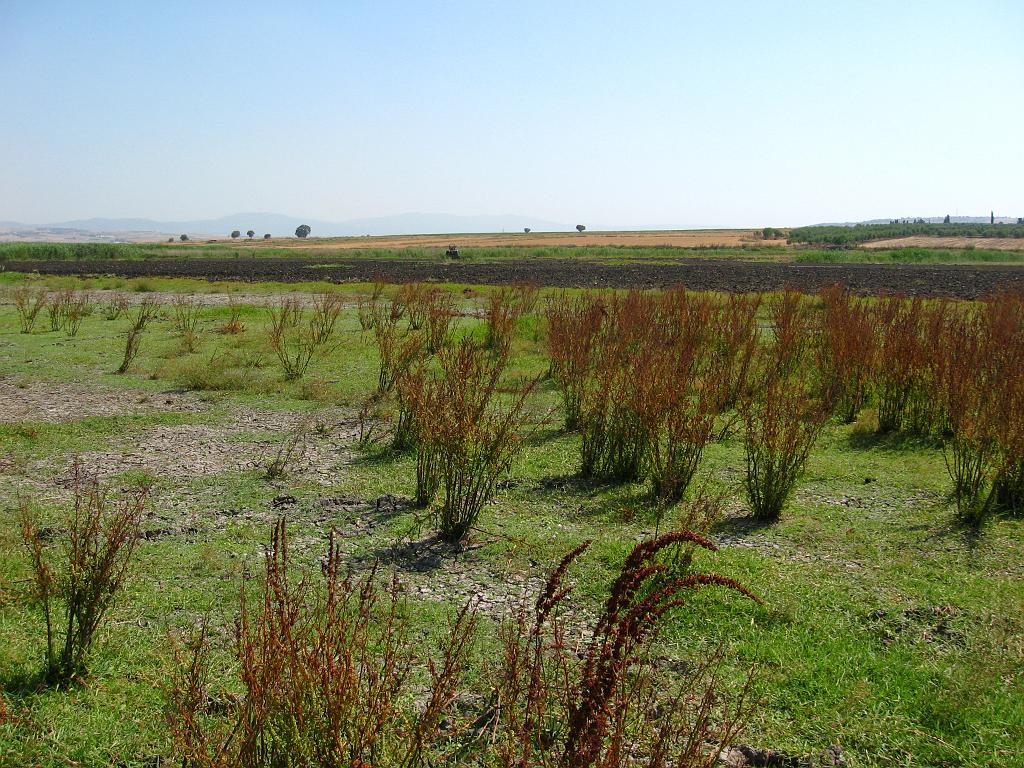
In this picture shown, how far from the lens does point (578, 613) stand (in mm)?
4613

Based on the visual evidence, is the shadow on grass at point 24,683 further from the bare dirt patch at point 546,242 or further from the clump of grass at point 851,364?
the bare dirt patch at point 546,242

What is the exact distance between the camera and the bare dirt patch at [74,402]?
9.26 m

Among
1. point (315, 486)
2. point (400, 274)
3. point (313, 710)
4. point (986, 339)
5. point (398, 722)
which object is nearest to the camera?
point (313, 710)

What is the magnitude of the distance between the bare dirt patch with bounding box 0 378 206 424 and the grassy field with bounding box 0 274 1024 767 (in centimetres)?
7

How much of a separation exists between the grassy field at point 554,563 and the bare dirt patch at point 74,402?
7 cm

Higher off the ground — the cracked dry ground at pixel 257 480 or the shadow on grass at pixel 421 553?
the cracked dry ground at pixel 257 480

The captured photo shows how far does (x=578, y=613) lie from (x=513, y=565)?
809 millimetres

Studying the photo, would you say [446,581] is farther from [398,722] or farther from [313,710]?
[313,710]

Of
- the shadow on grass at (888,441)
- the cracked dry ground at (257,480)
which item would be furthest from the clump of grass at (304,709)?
the shadow on grass at (888,441)

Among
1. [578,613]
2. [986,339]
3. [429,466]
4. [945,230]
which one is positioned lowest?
[578,613]

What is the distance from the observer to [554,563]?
17.3 ft

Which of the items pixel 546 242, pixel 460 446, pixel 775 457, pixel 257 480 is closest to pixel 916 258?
pixel 546 242

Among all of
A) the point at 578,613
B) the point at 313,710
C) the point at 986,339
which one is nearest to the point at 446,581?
the point at 578,613

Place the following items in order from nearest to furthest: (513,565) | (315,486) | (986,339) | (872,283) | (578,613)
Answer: (578,613)
(513,565)
(315,486)
(986,339)
(872,283)
